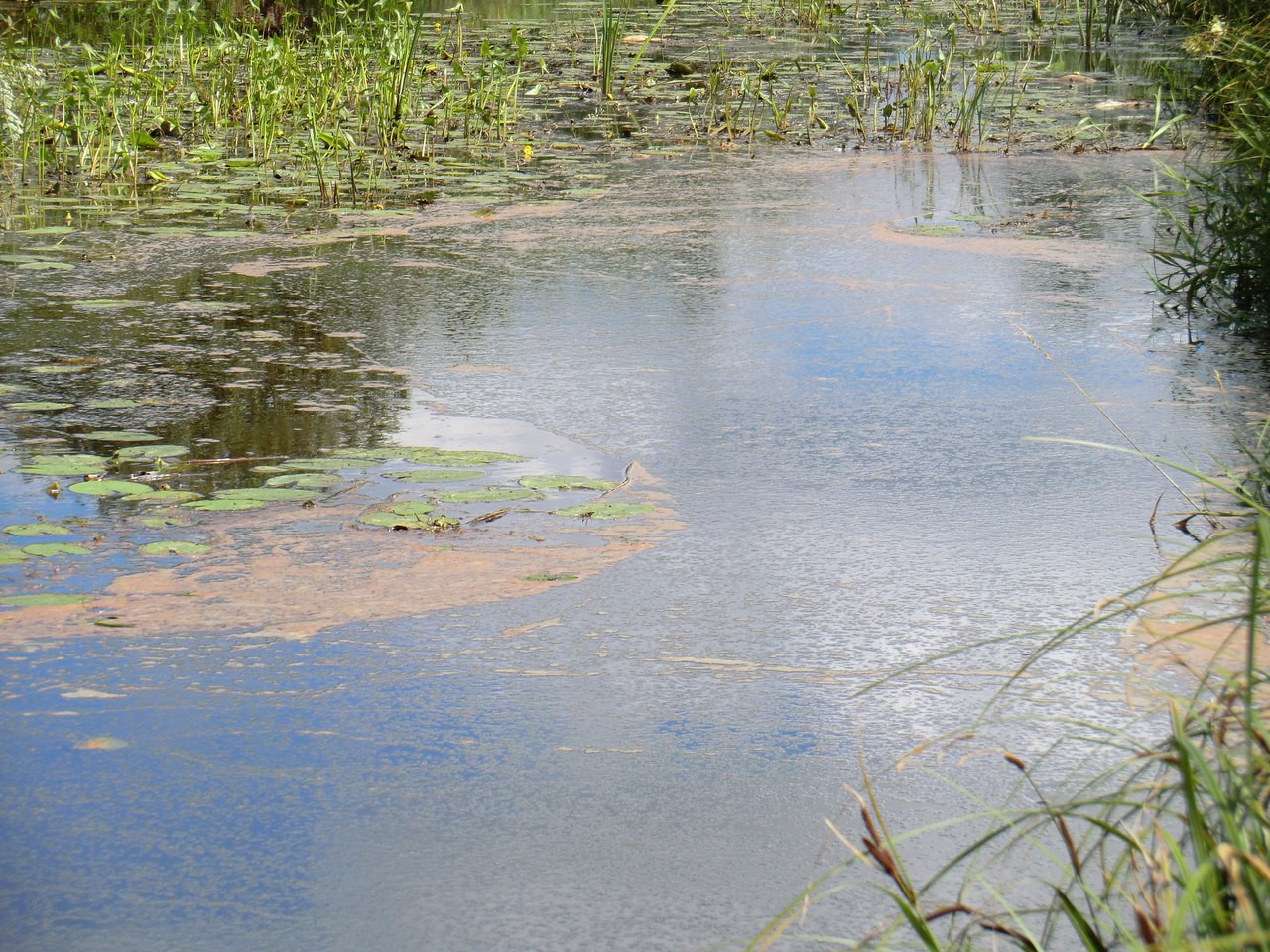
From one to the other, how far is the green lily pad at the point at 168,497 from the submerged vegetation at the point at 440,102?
9.81 feet

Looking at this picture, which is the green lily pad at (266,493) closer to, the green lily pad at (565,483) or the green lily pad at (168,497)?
the green lily pad at (168,497)

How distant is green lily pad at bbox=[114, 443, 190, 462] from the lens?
3305mm

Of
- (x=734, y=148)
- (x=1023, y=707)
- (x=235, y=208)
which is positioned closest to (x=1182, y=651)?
(x=1023, y=707)

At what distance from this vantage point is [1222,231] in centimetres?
424

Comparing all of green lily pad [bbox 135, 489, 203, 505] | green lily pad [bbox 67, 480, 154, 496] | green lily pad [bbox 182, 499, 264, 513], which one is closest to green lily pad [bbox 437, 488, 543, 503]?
green lily pad [bbox 182, 499, 264, 513]

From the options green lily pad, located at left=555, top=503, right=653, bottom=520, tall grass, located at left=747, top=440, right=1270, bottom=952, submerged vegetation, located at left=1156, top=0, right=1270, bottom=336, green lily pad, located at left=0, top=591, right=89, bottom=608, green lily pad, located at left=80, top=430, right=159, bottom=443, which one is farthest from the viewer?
submerged vegetation, located at left=1156, top=0, right=1270, bottom=336

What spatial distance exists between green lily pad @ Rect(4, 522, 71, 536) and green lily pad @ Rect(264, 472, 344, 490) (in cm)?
41

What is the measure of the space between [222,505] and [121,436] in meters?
0.53

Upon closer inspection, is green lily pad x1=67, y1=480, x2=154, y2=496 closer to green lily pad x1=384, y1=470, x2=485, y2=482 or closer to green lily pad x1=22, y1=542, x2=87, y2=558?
green lily pad x1=22, y1=542, x2=87, y2=558

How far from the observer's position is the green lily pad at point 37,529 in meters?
2.91

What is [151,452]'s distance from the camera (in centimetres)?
333

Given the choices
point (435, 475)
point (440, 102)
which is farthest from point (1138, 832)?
point (440, 102)

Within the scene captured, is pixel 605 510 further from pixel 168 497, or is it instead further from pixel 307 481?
pixel 168 497

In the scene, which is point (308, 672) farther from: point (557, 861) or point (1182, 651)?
point (1182, 651)
